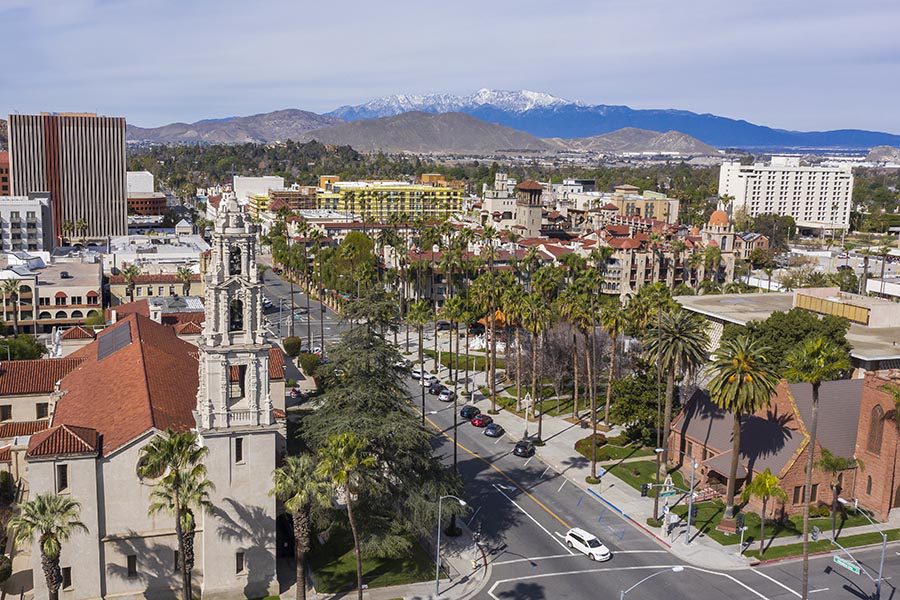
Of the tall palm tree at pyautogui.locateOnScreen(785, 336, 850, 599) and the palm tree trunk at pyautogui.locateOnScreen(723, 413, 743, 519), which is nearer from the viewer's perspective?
the tall palm tree at pyautogui.locateOnScreen(785, 336, 850, 599)

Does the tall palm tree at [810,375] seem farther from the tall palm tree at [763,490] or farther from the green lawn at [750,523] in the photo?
the green lawn at [750,523]

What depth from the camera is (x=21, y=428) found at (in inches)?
2450

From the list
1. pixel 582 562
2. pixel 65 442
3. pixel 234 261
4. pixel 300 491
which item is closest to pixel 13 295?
pixel 65 442

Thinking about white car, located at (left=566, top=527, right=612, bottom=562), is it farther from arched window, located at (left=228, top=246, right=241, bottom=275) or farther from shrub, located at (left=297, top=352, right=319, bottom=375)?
shrub, located at (left=297, top=352, right=319, bottom=375)

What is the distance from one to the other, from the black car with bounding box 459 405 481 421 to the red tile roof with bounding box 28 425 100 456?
44.8m

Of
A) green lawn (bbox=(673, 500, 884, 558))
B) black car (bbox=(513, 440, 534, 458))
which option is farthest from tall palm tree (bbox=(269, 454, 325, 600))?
black car (bbox=(513, 440, 534, 458))

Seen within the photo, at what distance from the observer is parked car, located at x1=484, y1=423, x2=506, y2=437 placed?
7925 centimetres

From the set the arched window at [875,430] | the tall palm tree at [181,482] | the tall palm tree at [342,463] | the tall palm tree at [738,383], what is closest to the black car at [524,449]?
the tall palm tree at [738,383]

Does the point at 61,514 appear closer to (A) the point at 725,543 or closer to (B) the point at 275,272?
(A) the point at 725,543

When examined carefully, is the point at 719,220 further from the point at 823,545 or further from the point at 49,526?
the point at 49,526

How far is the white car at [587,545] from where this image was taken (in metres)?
53.7

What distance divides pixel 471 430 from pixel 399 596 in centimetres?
3338

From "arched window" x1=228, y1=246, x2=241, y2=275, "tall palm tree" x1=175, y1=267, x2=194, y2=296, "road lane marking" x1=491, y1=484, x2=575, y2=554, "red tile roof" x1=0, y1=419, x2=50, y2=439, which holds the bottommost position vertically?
"road lane marking" x1=491, y1=484, x2=575, y2=554

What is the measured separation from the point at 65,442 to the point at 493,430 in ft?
141
